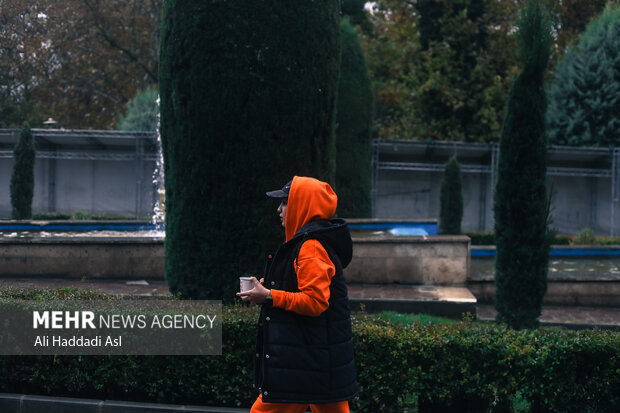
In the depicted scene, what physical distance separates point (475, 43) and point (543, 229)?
2021 centimetres

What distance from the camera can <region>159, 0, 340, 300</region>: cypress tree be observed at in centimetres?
Answer: 714

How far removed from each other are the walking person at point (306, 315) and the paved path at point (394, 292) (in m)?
6.42

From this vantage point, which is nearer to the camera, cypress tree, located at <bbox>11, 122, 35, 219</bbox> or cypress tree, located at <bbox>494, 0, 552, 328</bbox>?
cypress tree, located at <bbox>494, 0, 552, 328</bbox>

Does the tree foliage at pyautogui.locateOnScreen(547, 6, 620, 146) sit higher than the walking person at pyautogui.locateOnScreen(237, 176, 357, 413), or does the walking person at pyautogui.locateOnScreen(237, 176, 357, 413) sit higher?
the tree foliage at pyautogui.locateOnScreen(547, 6, 620, 146)

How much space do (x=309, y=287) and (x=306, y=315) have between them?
18 centimetres

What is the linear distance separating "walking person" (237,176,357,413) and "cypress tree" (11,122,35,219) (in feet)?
57.6

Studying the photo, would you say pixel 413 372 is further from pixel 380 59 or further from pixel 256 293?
pixel 380 59

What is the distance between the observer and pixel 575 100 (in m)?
25.1

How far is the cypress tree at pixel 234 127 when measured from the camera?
23.4 feet

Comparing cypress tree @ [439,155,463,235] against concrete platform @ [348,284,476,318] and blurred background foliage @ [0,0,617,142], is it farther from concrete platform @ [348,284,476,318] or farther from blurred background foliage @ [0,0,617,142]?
blurred background foliage @ [0,0,617,142]

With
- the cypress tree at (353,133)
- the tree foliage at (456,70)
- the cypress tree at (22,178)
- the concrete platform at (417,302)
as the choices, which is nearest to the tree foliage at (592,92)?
the tree foliage at (456,70)

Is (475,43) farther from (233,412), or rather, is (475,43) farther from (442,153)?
(233,412)

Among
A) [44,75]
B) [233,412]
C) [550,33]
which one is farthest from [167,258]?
[44,75]

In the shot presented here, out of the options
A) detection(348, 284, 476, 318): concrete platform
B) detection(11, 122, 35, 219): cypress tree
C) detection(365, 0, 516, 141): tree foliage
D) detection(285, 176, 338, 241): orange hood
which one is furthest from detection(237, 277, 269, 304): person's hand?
detection(365, 0, 516, 141): tree foliage
